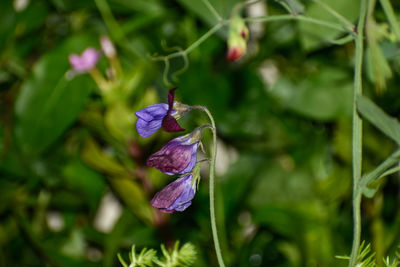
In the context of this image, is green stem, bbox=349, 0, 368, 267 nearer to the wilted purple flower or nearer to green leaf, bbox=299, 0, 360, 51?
green leaf, bbox=299, 0, 360, 51

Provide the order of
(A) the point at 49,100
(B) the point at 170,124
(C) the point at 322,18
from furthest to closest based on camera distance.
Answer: (A) the point at 49,100 → (C) the point at 322,18 → (B) the point at 170,124

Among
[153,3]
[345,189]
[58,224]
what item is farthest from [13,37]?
[345,189]

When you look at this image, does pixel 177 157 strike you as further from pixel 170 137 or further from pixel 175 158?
pixel 170 137

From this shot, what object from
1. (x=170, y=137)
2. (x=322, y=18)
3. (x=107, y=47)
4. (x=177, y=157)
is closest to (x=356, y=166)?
(x=177, y=157)

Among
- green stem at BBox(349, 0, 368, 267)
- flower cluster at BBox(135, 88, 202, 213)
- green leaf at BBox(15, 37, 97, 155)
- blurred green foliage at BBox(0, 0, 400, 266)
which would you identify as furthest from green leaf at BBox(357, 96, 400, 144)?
green leaf at BBox(15, 37, 97, 155)

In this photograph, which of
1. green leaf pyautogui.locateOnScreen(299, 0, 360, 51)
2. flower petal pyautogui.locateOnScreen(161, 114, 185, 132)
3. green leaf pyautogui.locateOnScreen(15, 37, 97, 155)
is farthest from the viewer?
green leaf pyautogui.locateOnScreen(15, 37, 97, 155)
